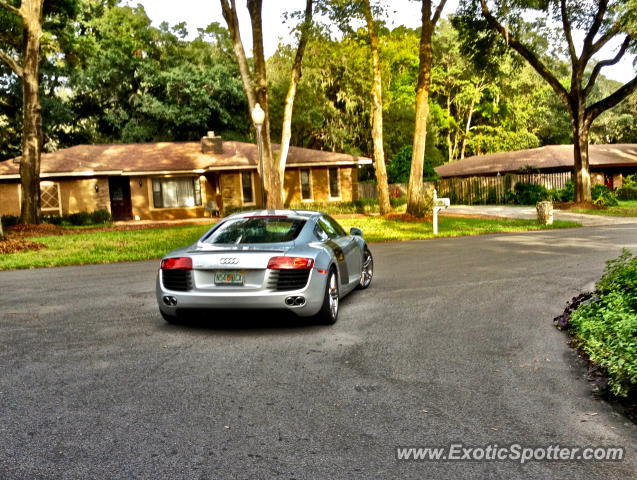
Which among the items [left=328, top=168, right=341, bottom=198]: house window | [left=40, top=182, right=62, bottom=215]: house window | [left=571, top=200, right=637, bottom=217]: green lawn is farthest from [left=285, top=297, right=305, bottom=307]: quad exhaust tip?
[left=328, top=168, right=341, bottom=198]: house window

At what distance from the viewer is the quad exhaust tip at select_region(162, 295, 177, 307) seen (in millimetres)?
7051

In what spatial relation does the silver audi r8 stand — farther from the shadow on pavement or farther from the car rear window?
the shadow on pavement

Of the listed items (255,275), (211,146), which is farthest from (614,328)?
(211,146)

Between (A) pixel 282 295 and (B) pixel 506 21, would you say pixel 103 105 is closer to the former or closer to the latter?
(B) pixel 506 21

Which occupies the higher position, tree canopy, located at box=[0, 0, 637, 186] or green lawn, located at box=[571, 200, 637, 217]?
tree canopy, located at box=[0, 0, 637, 186]

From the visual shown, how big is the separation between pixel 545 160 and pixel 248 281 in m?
40.1

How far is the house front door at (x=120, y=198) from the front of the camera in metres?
36.3

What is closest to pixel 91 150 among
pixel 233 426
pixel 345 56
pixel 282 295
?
pixel 345 56

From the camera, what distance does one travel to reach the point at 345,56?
48.1 metres

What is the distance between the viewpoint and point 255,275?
22.3 feet

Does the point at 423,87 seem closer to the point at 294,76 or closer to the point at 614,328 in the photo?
the point at 294,76

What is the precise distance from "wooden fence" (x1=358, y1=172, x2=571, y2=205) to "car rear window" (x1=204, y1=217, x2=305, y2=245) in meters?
35.3

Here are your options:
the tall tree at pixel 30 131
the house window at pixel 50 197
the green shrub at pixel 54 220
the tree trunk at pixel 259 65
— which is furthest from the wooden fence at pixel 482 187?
the tall tree at pixel 30 131

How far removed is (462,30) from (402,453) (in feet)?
103
